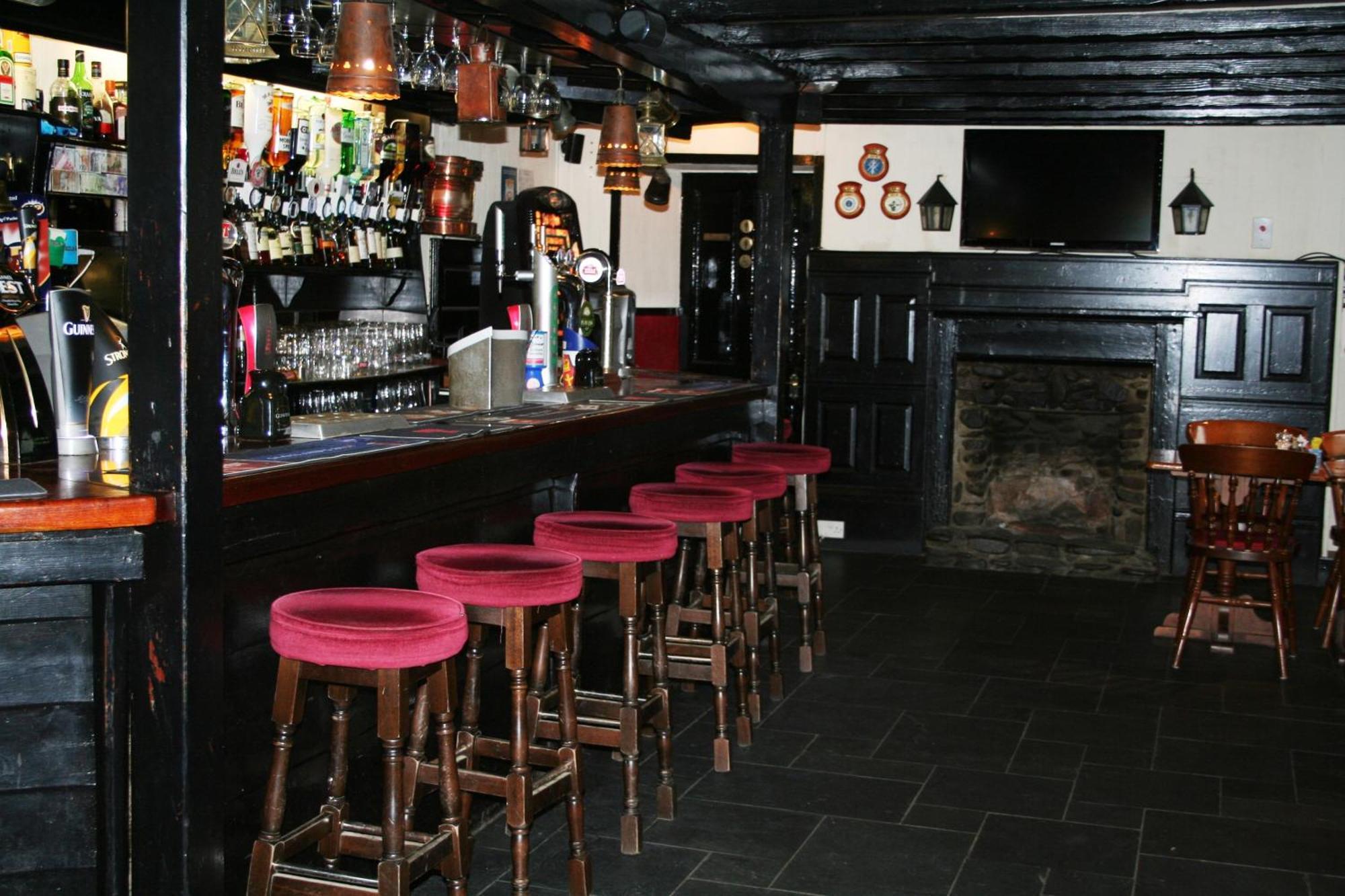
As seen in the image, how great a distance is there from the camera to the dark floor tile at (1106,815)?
4309 mm

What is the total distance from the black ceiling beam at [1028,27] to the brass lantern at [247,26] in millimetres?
1872

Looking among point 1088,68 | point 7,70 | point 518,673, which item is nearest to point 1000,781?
point 518,673

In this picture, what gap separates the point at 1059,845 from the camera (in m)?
4.11

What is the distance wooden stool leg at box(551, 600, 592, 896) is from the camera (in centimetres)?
365

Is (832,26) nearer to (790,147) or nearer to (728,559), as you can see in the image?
(790,147)

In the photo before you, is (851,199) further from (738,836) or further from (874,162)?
(738,836)

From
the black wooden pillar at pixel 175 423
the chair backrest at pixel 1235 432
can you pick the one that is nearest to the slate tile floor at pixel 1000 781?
the chair backrest at pixel 1235 432

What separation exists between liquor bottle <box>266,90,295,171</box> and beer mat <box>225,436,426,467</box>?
12.1 feet

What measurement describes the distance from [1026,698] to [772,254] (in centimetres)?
243

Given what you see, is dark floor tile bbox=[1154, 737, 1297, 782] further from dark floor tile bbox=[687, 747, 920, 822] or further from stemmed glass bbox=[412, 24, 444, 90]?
stemmed glass bbox=[412, 24, 444, 90]

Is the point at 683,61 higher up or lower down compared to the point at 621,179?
higher up

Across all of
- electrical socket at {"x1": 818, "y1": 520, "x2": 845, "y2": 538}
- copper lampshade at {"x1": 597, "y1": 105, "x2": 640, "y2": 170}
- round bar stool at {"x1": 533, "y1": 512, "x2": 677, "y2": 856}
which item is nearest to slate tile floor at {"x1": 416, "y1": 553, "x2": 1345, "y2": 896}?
round bar stool at {"x1": 533, "y1": 512, "x2": 677, "y2": 856}

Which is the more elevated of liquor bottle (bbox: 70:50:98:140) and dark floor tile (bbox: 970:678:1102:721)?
liquor bottle (bbox: 70:50:98:140)

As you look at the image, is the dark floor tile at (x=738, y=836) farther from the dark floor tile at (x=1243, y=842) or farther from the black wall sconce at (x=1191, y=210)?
the black wall sconce at (x=1191, y=210)
